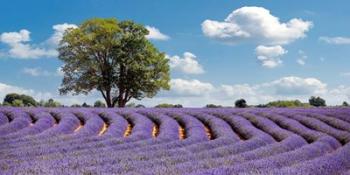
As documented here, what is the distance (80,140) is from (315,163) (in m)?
5.99

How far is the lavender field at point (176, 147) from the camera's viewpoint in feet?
26.3

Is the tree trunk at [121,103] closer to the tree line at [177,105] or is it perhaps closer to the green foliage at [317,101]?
the tree line at [177,105]

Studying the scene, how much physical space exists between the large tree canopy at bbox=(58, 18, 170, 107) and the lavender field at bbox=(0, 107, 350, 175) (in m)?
16.4

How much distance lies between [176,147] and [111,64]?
2854 cm

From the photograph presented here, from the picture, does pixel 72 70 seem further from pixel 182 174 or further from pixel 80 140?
pixel 182 174

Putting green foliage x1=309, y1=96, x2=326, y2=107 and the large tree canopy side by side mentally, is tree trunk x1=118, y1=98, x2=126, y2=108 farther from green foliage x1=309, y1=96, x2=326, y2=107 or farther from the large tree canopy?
green foliage x1=309, y1=96, x2=326, y2=107

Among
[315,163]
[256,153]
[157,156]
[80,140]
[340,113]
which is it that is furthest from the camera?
[340,113]

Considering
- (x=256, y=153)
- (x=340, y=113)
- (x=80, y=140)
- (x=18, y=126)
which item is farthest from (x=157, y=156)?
(x=340, y=113)

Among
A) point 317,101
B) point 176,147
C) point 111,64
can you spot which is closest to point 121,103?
point 111,64

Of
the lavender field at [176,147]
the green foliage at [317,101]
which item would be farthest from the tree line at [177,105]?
the lavender field at [176,147]

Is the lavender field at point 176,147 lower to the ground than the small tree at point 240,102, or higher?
lower

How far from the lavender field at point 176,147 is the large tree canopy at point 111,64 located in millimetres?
16427

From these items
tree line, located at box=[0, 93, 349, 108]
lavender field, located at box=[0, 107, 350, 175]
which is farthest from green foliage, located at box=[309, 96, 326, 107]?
lavender field, located at box=[0, 107, 350, 175]

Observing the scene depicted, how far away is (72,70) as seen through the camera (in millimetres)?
40031
